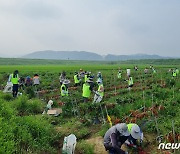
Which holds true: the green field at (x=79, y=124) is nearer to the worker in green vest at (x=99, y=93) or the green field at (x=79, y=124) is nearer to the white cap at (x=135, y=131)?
the worker in green vest at (x=99, y=93)

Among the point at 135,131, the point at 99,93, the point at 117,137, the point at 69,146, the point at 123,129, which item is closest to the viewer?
the point at 123,129

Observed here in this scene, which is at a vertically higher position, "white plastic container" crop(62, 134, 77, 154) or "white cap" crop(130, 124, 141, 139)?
"white cap" crop(130, 124, 141, 139)

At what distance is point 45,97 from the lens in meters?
18.2

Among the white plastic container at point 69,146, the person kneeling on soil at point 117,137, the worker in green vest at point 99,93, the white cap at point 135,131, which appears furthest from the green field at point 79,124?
the person kneeling on soil at point 117,137

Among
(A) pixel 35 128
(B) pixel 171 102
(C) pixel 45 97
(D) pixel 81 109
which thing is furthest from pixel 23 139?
(C) pixel 45 97

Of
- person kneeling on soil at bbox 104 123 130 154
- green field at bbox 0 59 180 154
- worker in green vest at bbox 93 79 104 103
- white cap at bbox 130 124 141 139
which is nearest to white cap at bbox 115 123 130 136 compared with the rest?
person kneeling on soil at bbox 104 123 130 154

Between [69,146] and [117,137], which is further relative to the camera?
[69,146]

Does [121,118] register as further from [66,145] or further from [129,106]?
[66,145]

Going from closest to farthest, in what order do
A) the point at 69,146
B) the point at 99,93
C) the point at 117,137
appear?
the point at 117,137 < the point at 69,146 < the point at 99,93

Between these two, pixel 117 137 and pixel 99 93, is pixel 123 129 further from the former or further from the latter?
pixel 99 93

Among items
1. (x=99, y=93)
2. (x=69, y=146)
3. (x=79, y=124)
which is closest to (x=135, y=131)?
(x=69, y=146)

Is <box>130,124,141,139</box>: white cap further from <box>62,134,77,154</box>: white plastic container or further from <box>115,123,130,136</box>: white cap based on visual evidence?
<box>62,134,77,154</box>: white plastic container

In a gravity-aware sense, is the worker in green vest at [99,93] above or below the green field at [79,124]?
above

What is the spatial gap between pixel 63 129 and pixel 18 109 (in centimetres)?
312
